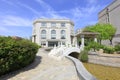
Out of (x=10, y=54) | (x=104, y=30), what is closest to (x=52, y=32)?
(x=104, y=30)

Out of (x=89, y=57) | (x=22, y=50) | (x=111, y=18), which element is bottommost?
(x=89, y=57)

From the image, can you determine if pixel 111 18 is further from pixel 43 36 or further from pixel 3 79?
pixel 3 79

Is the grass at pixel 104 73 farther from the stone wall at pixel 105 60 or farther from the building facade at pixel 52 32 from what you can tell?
the building facade at pixel 52 32

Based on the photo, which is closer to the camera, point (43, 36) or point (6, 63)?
point (6, 63)

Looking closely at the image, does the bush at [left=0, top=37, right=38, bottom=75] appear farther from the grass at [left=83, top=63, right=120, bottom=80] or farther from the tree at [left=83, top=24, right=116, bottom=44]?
the tree at [left=83, top=24, right=116, bottom=44]

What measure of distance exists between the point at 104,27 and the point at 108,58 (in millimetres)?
29402

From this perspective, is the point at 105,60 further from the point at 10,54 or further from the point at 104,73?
the point at 10,54

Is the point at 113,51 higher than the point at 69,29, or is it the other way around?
the point at 69,29

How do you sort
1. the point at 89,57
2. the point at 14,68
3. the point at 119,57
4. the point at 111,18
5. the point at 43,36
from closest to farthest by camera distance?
the point at 14,68
the point at 119,57
the point at 89,57
the point at 111,18
the point at 43,36

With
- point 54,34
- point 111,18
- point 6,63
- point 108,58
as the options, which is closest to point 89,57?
point 108,58

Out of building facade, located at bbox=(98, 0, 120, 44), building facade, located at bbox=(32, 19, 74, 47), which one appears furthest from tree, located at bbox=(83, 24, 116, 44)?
building facade, located at bbox=(32, 19, 74, 47)

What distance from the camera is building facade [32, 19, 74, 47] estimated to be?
229 feet

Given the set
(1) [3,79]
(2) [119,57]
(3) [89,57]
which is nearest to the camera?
(1) [3,79]

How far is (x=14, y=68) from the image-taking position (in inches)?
385
